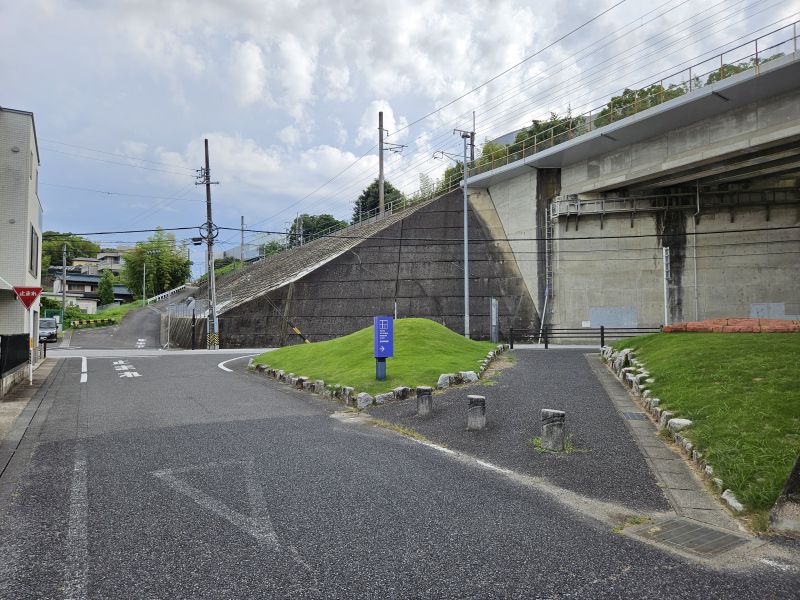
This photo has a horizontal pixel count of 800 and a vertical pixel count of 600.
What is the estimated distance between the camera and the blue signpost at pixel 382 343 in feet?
40.0

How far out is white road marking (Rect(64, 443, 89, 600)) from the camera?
3.58m

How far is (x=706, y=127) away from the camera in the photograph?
79.2 ft

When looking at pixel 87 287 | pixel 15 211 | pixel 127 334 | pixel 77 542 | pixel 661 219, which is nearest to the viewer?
pixel 77 542

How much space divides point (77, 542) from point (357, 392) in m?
7.47

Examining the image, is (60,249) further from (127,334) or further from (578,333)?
(578,333)

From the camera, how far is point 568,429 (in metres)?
8.27

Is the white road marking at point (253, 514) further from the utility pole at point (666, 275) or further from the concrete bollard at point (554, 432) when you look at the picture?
the utility pole at point (666, 275)

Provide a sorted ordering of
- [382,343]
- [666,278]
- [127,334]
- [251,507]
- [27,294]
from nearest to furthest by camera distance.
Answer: [251,507] → [382,343] → [27,294] → [666,278] → [127,334]

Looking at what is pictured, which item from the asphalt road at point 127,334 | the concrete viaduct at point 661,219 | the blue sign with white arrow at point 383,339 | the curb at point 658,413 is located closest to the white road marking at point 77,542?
the curb at point 658,413

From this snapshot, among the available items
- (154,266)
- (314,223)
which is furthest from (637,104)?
(154,266)

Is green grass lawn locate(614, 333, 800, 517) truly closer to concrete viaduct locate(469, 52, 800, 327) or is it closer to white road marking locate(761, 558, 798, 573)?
white road marking locate(761, 558, 798, 573)

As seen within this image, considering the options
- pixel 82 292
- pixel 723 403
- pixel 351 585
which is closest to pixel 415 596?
pixel 351 585

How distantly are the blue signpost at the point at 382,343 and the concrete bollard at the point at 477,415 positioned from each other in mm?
3855

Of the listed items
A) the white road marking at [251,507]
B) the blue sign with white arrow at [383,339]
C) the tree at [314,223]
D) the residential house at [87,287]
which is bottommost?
the white road marking at [251,507]
